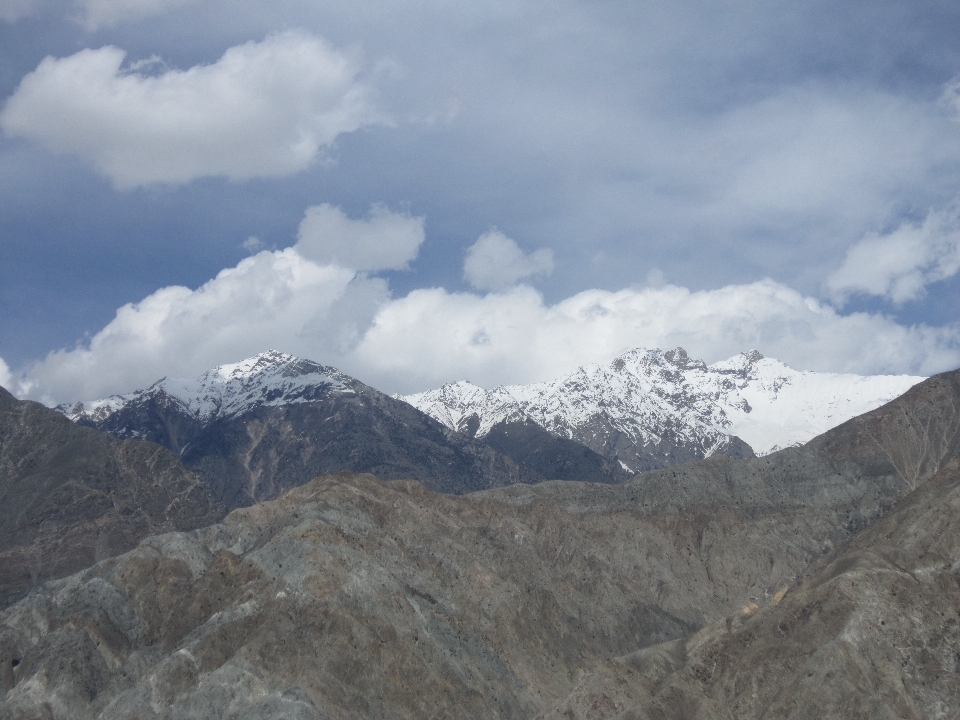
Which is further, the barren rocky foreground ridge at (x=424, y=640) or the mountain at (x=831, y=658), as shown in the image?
the barren rocky foreground ridge at (x=424, y=640)

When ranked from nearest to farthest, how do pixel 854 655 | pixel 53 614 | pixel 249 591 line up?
1. pixel 854 655
2. pixel 249 591
3. pixel 53 614

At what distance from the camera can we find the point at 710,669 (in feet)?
457

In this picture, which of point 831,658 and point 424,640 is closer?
point 831,658

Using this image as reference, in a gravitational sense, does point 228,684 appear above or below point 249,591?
below

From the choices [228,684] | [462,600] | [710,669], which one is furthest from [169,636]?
[710,669]

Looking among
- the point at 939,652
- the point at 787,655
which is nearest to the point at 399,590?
the point at 787,655

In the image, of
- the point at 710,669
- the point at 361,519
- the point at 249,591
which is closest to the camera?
the point at 710,669

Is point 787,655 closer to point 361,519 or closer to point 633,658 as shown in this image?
point 633,658

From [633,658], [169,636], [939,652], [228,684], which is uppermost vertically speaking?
[169,636]

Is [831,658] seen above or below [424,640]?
below

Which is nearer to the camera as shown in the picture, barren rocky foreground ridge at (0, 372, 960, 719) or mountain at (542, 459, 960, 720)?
mountain at (542, 459, 960, 720)

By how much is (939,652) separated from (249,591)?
9557 cm

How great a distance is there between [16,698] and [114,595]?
28926 millimetres

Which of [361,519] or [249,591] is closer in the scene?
[249,591]
